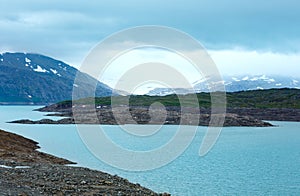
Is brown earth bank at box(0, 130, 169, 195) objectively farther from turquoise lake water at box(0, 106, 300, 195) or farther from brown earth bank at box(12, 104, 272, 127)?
brown earth bank at box(12, 104, 272, 127)

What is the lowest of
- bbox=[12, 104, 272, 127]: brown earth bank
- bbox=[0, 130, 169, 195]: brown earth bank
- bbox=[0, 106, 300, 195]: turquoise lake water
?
bbox=[0, 106, 300, 195]: turquoise lake water

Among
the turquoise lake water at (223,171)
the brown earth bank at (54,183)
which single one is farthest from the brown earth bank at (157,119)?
the brown earth bank at (54,183)

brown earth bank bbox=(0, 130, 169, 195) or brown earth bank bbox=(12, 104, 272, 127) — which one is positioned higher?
brown earth bank bbox=(12, 104, 272, 127)

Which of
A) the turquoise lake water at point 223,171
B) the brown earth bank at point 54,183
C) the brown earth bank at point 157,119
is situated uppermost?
the brown earth bank at point 157,119

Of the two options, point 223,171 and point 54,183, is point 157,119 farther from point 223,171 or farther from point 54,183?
point 54,183

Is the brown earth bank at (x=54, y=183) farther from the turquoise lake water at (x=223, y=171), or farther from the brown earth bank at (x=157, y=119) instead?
the brown earth bank at (x=157, y=119)

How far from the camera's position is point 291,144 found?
104 meters

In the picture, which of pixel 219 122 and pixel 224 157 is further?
pixel 219 122

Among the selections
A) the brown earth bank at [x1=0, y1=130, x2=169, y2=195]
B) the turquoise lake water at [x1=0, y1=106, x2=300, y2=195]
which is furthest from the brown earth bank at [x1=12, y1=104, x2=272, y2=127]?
the brown earth bank at [x1=0, y1=130, x2=169, y2=195]

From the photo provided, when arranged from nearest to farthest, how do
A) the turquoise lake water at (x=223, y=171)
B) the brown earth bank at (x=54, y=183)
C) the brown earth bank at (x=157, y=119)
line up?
the brown earth bank at (x=54, y=183) < the turquoise lake water at (x=223, y=171) < the brown earth bank at (x=157, y=119)

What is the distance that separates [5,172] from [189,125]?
457 feet

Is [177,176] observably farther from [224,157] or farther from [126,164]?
[224,157]

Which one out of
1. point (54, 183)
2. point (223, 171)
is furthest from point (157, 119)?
point (54, 183)

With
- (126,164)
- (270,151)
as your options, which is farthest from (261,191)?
(270,151)
